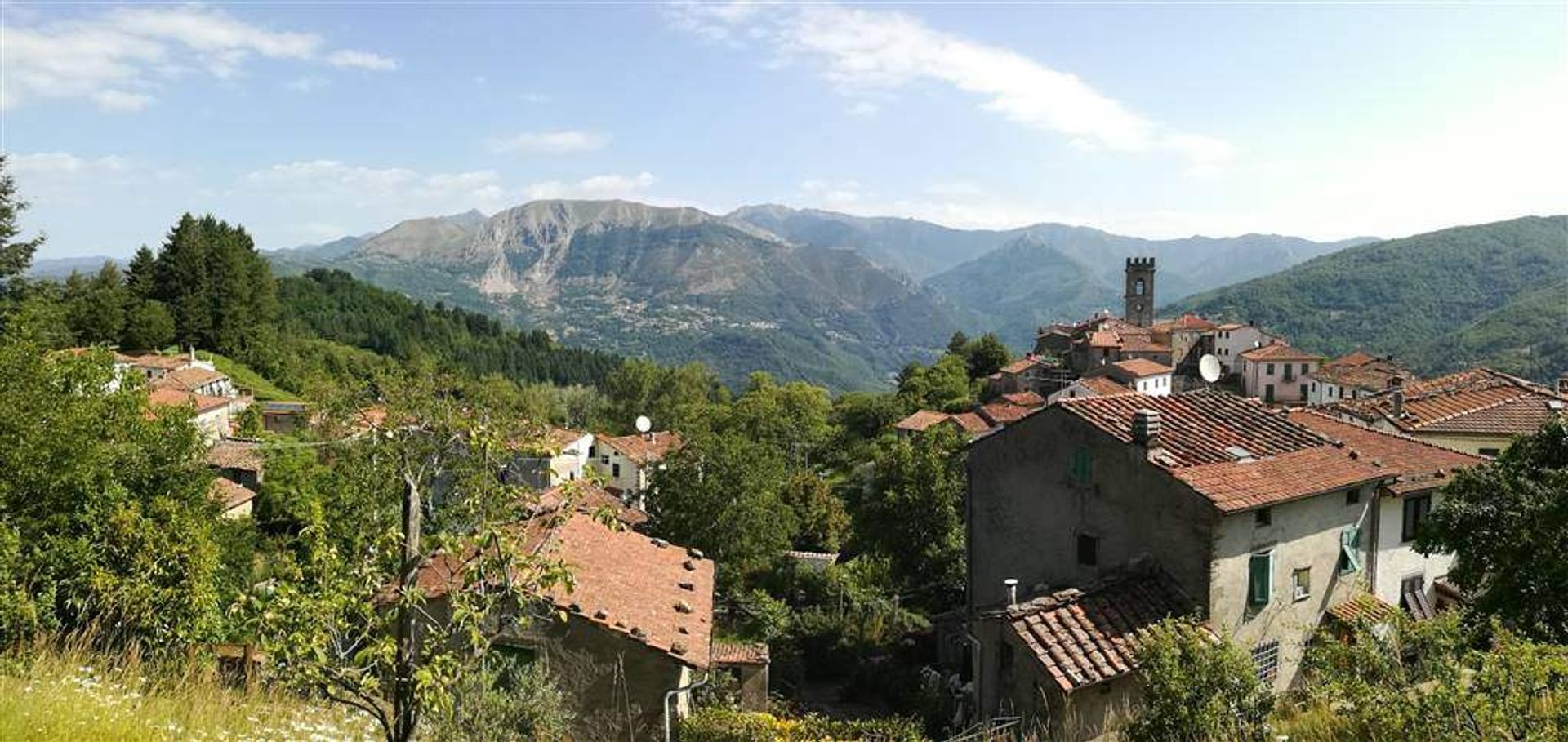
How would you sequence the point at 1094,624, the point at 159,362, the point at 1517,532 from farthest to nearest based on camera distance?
the point at 159,362
the point at 1094,624
the point at 1517,532

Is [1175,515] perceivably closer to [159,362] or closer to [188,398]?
[188,398]

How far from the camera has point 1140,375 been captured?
2918 inches

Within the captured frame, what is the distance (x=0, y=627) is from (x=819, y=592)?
86.3 ft

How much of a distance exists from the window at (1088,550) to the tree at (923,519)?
47.7 feet

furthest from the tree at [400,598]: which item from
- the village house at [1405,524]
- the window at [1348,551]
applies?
the village house at [1405,524]

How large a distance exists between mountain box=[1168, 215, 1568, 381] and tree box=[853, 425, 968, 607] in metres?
128

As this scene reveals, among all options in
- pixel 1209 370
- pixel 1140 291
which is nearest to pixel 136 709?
pixel 1209 370

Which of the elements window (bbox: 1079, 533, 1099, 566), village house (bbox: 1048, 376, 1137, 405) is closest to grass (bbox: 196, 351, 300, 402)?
village house (bbox: 1048, 376, 1137, 405)

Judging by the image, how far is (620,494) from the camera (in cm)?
6250

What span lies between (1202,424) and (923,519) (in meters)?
15.9

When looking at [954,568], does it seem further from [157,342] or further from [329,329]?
[329,329]

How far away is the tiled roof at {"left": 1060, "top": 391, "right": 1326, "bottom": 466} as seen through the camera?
17375 millimetres

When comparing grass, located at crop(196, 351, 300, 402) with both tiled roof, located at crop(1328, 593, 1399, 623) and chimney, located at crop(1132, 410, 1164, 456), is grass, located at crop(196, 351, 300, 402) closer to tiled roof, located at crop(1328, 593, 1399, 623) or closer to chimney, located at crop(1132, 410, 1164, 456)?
chimney, located at crop(1132, 410, 1164, 456)

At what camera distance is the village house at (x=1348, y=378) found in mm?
72625
